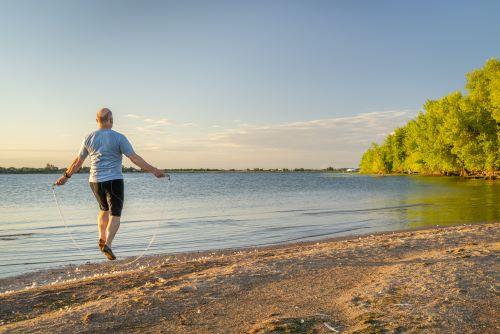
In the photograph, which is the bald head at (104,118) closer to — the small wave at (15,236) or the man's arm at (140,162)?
the man's arm at (140,162)

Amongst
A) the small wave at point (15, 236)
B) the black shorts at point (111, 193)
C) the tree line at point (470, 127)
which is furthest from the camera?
the tree line at point (470, 127)

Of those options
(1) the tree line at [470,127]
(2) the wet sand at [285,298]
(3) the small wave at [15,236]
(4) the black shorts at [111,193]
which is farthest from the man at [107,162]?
(1) the tree line at [470,127]

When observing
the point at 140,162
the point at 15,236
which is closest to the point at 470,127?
the point at 15,236

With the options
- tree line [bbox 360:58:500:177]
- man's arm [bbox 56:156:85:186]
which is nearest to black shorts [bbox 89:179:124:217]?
man's arm [bbox 56:156:85:186]

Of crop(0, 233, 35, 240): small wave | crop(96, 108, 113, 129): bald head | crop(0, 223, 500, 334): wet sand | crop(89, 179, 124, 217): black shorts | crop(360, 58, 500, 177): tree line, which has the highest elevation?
crop(360, 58, 500, 177): tree line

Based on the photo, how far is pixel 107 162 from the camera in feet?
25.2

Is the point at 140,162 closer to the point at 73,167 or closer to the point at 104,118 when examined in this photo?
the point at 104,118

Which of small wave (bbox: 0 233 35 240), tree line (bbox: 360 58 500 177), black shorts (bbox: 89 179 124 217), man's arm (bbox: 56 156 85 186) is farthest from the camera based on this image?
tree line (bbox: 360 58 500 177)

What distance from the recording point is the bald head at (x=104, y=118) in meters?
7.71

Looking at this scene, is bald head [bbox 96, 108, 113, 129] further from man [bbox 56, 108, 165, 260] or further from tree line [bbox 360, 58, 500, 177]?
tree line [bbox 360, 58, 500, 177]

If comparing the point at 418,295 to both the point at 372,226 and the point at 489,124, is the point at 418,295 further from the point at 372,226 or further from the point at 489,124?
the point at 489,124

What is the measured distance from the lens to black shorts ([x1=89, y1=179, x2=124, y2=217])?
773cm

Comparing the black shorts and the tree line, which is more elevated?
the tree line

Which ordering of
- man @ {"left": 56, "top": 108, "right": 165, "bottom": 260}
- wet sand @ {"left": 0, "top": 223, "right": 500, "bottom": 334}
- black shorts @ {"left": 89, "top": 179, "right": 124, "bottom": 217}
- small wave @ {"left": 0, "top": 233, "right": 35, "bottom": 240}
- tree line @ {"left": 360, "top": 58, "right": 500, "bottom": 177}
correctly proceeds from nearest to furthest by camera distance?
wet sand @ {"left": 0, "top": 223, "right": 500, "bottom": 334}
man @ {"left": 56, "top": 108, "right": 165, "bottom": 260}
black shorts @ {"left": 89, "top": 179, "right": 124, "bottom": 217}
small wave @ {"left": 0, "top": 233, "right": 35, "bottom": 240}
tree line @ {"left": 360, "top": 58, "right": 500, "bottom": 177}
